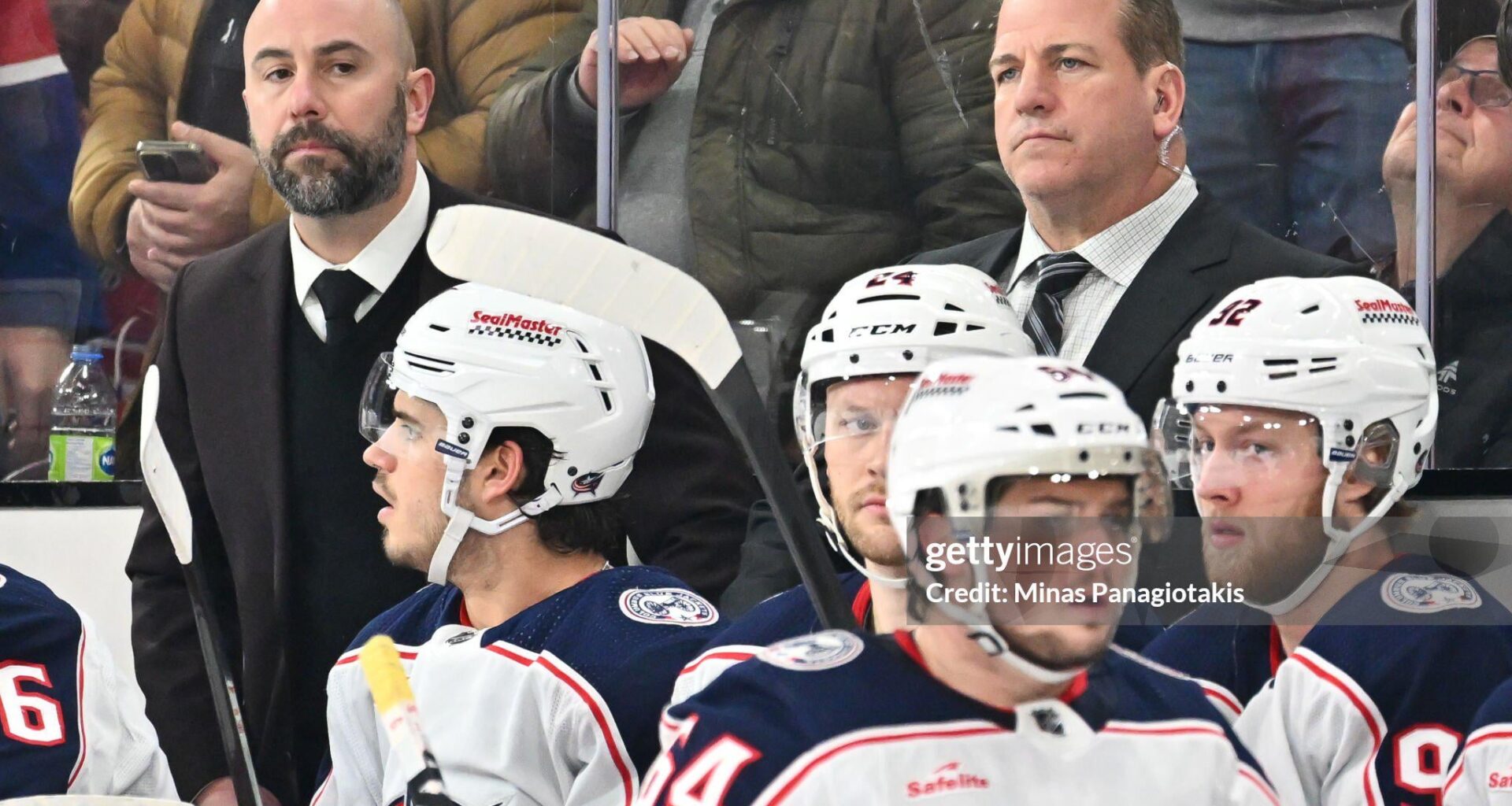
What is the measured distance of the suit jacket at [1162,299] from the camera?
2219 millimetres

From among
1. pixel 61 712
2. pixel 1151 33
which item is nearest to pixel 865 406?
pixel 1151 33

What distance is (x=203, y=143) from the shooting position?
10.7 feet

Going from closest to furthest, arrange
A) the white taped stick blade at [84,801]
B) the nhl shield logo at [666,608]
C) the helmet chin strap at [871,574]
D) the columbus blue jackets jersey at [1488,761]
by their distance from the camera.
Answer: the columbus blue jackets jersey at [1488,761] → the white taped stick blade at [84,801] → the helmet chin strap at [871,574] → the nhl shield logo at [666,608]

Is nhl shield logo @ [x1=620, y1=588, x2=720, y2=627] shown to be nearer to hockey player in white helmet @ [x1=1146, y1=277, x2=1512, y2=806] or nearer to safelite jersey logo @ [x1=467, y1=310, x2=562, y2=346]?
safelite jersey logo @ [x1=467, y1=310, x2=562, y2=346]

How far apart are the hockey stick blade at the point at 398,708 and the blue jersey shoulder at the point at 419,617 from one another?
0.79 meters

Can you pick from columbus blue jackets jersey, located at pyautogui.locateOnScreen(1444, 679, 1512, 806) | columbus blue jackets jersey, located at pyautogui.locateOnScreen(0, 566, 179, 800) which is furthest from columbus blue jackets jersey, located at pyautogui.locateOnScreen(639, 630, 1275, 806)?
columbus blue jackets jersey, located at pyautogui.locateOnScreen(0, 566, 179, 800)

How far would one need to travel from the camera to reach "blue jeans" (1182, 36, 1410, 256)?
241 centimetres

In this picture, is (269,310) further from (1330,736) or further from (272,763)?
(1330,736)

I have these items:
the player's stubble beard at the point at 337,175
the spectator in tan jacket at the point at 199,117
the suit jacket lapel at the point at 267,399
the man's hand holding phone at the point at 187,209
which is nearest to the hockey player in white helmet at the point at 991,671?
the suit jacket lapel at the point at 267,399

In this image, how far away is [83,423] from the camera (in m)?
3.26

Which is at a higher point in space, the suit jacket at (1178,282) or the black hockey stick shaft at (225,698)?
the suit jacket at (1178,282)

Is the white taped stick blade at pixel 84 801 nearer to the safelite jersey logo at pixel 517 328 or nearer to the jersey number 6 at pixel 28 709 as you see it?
the jersey number 6 at pixel 28 709

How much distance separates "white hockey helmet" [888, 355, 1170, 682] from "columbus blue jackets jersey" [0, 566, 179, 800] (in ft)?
3.95

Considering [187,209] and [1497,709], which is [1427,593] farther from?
[187,209]
